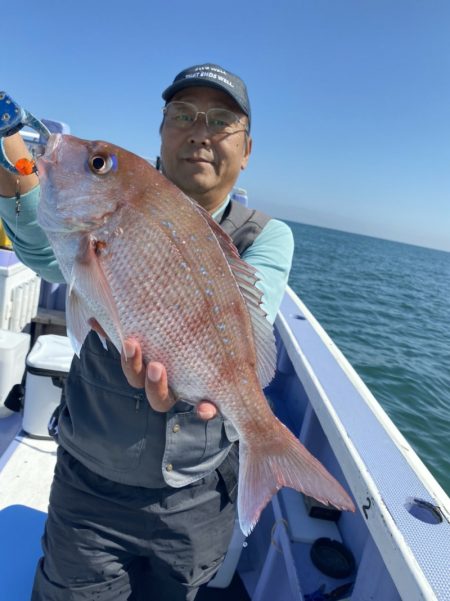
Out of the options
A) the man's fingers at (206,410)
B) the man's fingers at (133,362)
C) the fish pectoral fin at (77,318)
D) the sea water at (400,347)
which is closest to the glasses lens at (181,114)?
the fish pectoral fin at (77,318)

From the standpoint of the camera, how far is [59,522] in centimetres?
180

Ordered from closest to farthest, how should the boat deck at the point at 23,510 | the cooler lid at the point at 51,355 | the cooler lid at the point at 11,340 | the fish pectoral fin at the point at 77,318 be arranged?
the fish pectoral fin at the point at 77,318
the boat deck at the point at 23,510
the cooler lid at the point at 51,355
the cooler lid at the point at 11,340

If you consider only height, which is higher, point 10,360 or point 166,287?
point 166,287

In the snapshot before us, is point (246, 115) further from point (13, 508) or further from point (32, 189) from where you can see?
point (13, 508)

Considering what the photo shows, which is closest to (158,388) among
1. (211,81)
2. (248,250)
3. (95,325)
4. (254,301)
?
(95,325)

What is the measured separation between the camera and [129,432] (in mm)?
1731

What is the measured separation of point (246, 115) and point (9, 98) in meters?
0.96

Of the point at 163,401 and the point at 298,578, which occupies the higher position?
the point at 163,401

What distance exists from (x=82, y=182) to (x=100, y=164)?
0.09 meters

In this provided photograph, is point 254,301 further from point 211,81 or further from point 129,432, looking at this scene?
point 211,81

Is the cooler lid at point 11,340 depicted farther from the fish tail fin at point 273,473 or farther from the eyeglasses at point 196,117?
the fish tail fin at point 273,473

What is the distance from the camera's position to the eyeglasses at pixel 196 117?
191 centimetres

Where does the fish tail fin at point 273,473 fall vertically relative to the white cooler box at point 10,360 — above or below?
above

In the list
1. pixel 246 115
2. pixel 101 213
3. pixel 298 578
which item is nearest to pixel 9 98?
pixel 101 213
